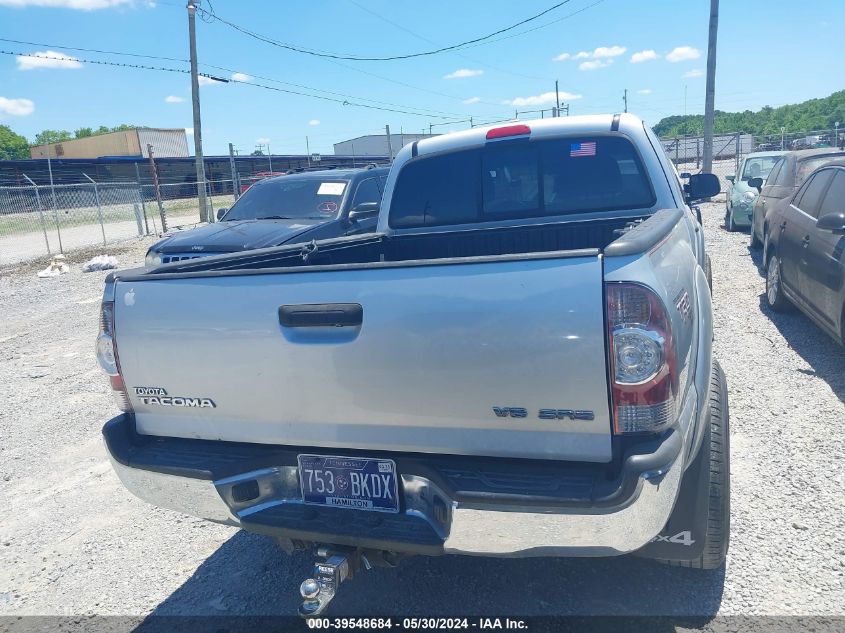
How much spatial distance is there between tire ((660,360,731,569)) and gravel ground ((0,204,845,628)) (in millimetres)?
231

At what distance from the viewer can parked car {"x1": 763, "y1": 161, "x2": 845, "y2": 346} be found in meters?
5.27

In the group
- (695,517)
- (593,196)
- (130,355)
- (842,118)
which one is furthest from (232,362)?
(842,118)

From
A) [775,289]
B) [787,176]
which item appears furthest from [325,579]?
[787,176]

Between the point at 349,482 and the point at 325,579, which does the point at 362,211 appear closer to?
the point at 349,482

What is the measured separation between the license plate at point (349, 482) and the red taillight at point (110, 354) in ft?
2.84

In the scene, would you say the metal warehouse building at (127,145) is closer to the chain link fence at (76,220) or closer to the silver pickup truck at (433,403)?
the chain link fence at (76,220)

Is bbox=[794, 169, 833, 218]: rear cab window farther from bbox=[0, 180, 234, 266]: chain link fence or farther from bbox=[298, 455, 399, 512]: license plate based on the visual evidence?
bbox=[0, 180, 234, 266]: chain link fence

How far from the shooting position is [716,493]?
2.63m

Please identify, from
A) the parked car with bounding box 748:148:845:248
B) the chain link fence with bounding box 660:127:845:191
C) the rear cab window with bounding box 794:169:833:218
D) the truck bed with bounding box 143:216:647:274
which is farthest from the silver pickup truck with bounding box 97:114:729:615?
the chain link fence with bounding box 660:127:845:191

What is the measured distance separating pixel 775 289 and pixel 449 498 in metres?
6.45

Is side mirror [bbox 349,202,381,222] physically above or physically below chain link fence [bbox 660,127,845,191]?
below

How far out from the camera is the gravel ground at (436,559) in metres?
2.89

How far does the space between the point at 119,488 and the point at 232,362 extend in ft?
8.05

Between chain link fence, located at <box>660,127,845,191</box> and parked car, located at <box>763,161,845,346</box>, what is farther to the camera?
chain link fence, located at <box>660,127,845,191</box>
